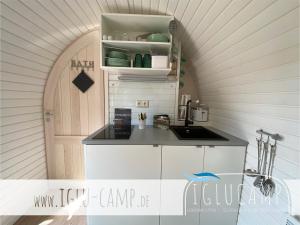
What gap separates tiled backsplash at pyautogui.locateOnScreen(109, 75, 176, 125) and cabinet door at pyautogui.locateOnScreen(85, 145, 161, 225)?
0.66m

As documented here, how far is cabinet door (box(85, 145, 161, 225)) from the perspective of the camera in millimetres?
1213

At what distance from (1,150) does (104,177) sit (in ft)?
3.04

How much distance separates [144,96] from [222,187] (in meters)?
1.25

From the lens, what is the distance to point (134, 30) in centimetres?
160

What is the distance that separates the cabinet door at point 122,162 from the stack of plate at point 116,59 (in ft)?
2.55

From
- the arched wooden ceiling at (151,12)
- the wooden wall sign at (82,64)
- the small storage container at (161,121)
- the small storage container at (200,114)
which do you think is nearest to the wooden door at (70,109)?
the wooden wall sign at (82,64)

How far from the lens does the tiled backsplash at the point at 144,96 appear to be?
1.80m

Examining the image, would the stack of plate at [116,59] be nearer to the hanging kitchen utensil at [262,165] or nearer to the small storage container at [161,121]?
the small storage container at [161,121]

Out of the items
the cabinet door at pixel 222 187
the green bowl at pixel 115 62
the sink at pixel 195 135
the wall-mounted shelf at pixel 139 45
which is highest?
the wall-mounted shelf at pixel 139 45

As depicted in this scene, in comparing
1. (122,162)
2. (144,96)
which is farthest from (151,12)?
(122,162)

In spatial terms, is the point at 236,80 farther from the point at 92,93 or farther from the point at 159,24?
the point at 92,93

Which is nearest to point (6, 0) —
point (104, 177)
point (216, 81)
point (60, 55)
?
point (60, 55)

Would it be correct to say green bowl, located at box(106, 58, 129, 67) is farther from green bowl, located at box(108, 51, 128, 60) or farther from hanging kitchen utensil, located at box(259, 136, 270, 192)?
hanging kitchen utensil, located at box(259, 136, 270, 192)

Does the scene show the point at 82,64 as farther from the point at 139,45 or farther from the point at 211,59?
the point at 211,59
